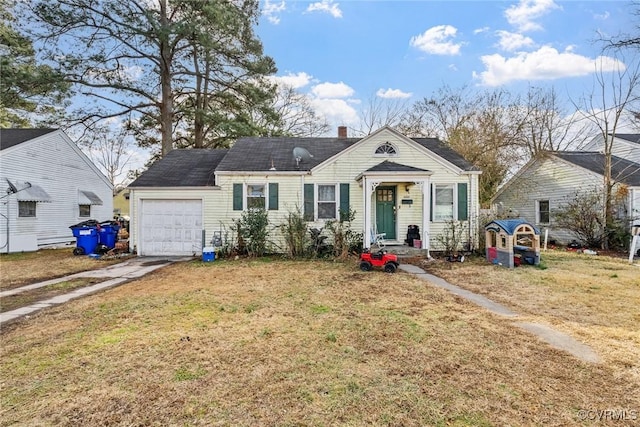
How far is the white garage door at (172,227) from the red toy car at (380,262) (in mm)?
6577

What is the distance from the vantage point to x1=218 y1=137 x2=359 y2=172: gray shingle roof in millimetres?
12453

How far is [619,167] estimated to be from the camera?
15.2 meters

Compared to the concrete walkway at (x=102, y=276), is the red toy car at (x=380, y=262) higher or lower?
higher

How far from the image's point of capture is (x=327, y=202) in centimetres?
1227

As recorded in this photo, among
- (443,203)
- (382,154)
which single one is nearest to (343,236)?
(382,154)

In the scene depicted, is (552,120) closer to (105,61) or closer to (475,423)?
(475,423)

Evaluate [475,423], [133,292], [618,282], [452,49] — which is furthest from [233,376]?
[452,49]

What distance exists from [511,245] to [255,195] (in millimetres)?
8535

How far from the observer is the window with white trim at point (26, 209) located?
44.1 ft

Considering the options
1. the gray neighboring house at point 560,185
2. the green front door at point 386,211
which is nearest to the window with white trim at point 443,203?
the green front door at point 386,211

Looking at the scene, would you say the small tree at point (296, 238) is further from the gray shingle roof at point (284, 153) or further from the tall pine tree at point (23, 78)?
the tall pine tree at point (23, 78)

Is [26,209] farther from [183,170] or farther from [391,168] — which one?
[391,168]

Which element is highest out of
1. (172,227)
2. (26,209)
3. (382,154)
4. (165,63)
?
(165,63)

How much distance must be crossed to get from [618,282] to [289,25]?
16674mm
